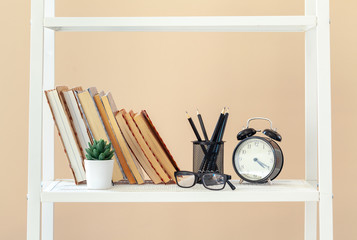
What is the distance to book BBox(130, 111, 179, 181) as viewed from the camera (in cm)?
140

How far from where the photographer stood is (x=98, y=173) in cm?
129

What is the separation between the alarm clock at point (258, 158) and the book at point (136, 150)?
24 cm

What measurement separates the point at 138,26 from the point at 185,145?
829 mm

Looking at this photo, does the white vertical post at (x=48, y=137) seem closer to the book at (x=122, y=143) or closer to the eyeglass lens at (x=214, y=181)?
the book at (x=122, y=143)

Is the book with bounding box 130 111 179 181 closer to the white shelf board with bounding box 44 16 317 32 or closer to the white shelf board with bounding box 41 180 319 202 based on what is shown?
the white shelf board with bounding box 41 180 319 202

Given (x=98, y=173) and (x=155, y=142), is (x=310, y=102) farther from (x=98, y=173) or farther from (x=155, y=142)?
(x=98, y=173)

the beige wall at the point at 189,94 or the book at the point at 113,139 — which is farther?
the beige wall at the point at 189,94

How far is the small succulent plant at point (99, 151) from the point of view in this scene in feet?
4.20

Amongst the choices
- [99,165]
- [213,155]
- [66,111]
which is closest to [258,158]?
[213,155]

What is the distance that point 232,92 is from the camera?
6.57 ft
